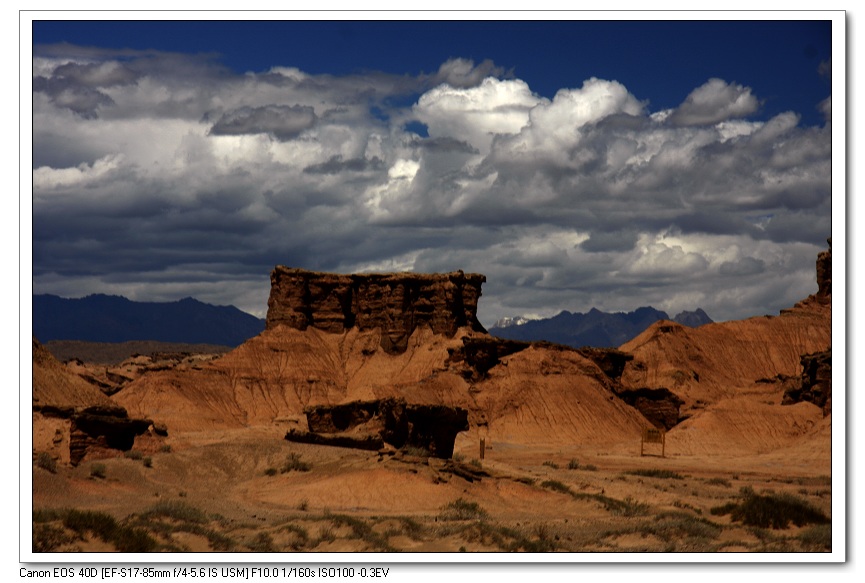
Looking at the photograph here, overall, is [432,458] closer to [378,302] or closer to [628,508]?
[628,508]

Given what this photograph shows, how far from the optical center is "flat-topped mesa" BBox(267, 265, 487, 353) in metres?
128

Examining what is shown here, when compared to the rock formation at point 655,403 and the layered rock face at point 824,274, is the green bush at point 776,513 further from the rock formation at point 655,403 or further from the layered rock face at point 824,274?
the layered rock face at point 824,274

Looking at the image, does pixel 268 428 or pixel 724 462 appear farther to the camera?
pixel 268 428

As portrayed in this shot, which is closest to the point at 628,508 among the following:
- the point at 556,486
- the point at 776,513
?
the point at 556,486

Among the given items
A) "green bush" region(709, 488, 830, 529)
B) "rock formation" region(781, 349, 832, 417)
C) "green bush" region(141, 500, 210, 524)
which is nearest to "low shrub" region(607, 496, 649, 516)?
"green bush" region(709, 488, 830, 529)

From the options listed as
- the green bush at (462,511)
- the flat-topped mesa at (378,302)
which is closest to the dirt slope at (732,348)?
the flat-topped mesa at (378,302)

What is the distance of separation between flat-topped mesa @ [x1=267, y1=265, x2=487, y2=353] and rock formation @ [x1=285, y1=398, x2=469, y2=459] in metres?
67.9

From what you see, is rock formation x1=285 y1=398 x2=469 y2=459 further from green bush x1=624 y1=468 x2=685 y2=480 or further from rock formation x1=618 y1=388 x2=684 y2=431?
rock formation x1=618 y1=388 x2=684 y2=431

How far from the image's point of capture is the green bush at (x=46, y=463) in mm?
41662

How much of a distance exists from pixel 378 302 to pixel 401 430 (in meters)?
74.4
